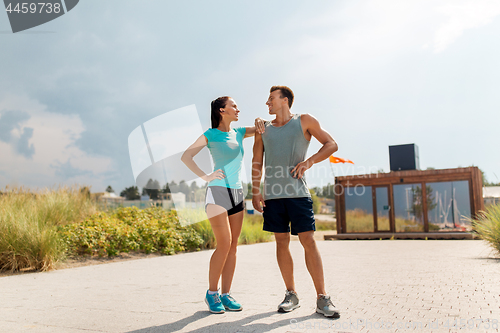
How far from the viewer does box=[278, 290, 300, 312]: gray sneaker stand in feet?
9.90

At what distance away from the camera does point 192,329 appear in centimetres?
257

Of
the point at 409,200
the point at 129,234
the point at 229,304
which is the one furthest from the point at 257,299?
the point at 409,200

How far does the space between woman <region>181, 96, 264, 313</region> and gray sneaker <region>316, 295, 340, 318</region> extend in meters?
0.68

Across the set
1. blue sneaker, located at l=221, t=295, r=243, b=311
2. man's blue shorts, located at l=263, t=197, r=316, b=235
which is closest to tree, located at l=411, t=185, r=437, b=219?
man's blue shorts, located at l=263, t=197, r=316, b=235

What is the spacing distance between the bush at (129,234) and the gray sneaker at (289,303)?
5069 mm

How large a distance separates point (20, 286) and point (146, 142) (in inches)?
99.6

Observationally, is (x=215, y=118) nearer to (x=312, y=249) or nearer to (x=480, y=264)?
(x=312, y=249)

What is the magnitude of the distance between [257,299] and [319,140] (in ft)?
5.38

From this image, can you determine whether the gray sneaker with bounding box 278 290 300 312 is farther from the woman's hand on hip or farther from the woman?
the woman's hand on hip

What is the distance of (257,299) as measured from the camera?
11.8 feet

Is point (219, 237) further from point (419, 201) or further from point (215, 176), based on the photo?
point (419, 201)

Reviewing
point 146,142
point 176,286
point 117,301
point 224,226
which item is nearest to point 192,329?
point 224,226

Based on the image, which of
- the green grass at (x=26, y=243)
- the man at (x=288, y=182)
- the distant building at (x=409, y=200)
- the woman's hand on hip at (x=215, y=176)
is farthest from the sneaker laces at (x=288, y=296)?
the distant building at (x=409, y=200)

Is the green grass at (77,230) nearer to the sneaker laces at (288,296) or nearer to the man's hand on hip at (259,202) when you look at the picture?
the man's hand on hip at (259,202)
